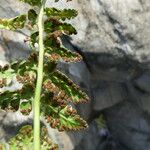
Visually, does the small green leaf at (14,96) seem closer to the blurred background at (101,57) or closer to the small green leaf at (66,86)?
the small green leaf at (66,86)

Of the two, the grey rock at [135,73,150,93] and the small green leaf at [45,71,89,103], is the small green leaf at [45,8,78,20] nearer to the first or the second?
the small green leaf at [45,71,89,103]

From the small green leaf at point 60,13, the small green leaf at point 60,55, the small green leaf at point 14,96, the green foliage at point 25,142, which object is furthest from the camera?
the small green leaf at point 60,13

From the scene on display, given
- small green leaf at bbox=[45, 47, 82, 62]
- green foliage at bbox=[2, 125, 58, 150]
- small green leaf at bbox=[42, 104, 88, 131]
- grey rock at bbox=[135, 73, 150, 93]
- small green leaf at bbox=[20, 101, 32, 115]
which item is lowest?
green foliage at bbox=[2, 125, 58, 150]

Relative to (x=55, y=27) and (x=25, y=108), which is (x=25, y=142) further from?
(x=55, y=27)

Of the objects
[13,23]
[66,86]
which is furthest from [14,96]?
[13,23]

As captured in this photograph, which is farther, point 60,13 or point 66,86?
point 60,13

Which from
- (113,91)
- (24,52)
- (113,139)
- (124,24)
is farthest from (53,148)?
(113,139)

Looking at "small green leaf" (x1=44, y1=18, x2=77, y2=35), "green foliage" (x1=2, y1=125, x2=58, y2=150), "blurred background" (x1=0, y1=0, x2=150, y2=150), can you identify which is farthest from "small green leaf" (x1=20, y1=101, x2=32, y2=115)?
"blurred background" (x1=0, y1=0, x2=150, y2=150)

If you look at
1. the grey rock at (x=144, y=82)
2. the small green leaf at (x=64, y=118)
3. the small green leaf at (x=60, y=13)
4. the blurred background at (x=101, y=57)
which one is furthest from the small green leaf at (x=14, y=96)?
the grey rock at (x=144, y=82)
